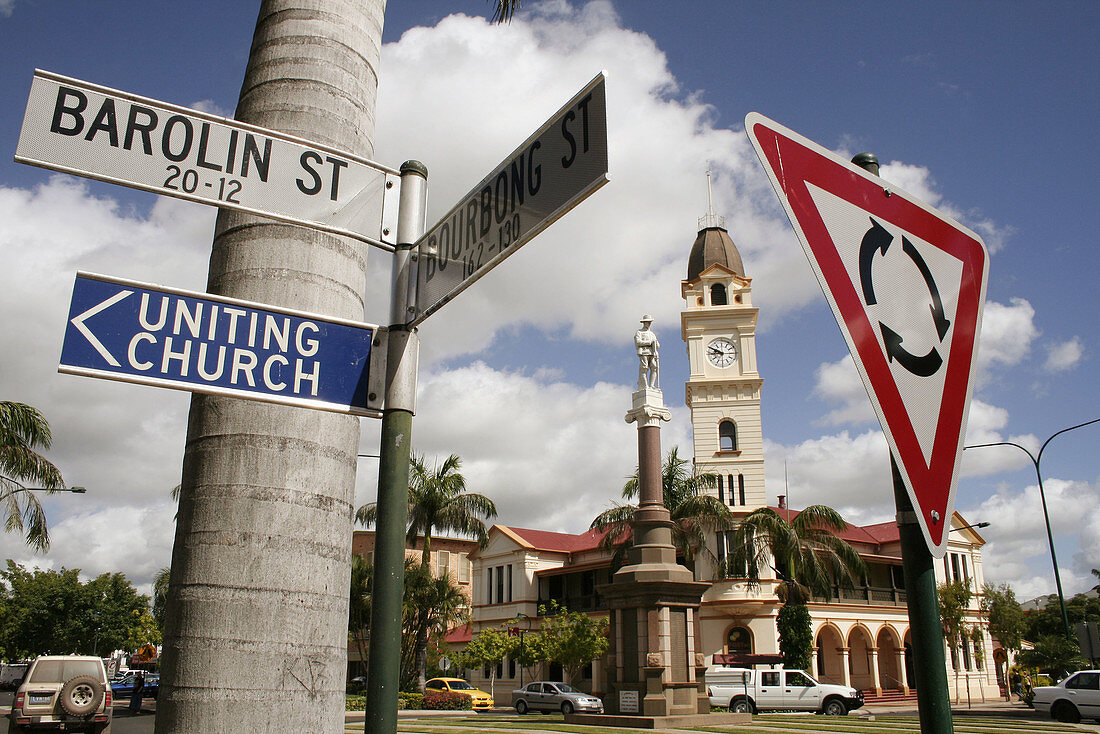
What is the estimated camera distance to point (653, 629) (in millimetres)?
23234

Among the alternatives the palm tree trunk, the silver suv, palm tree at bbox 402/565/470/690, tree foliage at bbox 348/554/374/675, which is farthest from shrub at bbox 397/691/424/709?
the palm tree trunk

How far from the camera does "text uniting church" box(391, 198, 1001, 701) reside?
1633 inches

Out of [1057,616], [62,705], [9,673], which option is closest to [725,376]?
[62,705]

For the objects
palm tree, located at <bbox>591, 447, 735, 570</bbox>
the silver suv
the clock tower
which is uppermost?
the clock tower

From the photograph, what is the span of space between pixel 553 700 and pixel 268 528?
108 feet

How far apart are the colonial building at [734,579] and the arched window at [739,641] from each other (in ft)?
0.16

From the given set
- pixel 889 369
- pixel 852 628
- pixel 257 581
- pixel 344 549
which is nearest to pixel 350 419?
pixel 344 549

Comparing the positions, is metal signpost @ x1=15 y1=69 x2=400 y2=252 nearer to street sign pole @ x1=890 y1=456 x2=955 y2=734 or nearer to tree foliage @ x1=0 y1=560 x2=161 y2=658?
street sign pole @ x1=890 y1=456 x2=955 y2=734

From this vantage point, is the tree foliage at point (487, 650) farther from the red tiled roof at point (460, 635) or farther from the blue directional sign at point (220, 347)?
the blue directional sign at point (220, 347)

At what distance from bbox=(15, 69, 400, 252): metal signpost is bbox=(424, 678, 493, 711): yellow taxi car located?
1437 inches

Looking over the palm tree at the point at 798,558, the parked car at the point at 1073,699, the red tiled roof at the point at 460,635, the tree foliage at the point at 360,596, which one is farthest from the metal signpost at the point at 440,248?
the red tiled roof at the point at 460,635

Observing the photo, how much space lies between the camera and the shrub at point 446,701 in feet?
117

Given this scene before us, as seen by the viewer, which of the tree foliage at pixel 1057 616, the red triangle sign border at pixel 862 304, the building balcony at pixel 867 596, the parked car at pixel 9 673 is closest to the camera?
the red triangle sign border at pixel 862 304

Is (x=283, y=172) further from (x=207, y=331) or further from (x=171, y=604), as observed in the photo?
(x=171, y=604)
